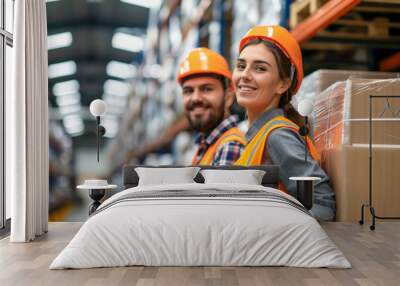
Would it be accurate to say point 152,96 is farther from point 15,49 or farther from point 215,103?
point 15,49

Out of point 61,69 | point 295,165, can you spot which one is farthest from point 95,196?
point 295,165

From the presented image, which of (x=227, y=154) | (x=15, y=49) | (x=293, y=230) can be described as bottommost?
(x=293, y=230)

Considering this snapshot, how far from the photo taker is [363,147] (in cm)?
573

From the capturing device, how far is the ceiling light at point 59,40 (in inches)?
244

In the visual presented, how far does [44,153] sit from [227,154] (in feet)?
6.23

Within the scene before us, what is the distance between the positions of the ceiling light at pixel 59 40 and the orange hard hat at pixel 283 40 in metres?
1.99

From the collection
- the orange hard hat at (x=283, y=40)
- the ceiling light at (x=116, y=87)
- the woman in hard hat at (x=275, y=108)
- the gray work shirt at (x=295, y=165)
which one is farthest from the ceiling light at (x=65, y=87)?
the gray work shirt at (x=295, y=165)

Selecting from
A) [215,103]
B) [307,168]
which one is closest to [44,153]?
[215,103]

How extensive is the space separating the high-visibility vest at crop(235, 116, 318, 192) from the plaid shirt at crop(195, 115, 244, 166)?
78mm

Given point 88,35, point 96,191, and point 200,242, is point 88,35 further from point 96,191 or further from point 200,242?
point 200,242

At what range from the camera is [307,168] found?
5.83 meters

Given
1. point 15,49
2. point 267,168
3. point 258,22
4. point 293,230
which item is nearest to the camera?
point 293,230

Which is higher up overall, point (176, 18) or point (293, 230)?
point (176, 18)

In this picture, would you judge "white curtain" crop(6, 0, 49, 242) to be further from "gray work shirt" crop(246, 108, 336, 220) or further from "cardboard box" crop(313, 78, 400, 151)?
"cardboard box" crop(313, 78, 400, 151)
